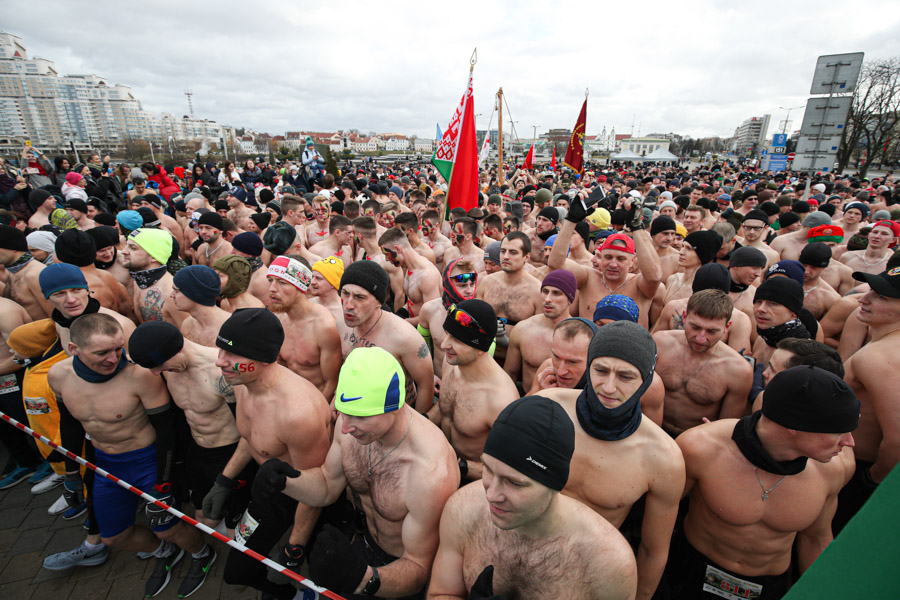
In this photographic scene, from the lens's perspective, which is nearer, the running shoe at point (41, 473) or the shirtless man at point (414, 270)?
the running shoe at point (41, 473)

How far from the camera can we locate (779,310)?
354cm

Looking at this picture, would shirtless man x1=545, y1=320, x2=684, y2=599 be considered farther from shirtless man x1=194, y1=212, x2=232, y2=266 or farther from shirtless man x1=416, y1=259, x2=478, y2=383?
shirtless man x1=194, y1=212, x2=232, y2=266

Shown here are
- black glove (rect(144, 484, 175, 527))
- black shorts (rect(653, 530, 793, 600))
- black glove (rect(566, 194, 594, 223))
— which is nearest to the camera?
black shorts (rect(653, 530, 793, 600))

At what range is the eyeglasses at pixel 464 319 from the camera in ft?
9.48

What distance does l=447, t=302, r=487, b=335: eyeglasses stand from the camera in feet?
9.48

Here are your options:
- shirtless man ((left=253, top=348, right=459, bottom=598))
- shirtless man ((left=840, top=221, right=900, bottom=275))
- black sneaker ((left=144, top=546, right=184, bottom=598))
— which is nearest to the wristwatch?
shirtless man ((left=253, top=348, right=459, bottom=598))

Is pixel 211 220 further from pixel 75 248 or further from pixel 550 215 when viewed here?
pixel 550 215

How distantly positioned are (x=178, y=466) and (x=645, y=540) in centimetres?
408

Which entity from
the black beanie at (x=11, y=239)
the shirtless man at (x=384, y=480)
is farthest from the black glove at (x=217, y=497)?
the black beanie at (x=11, y=239)

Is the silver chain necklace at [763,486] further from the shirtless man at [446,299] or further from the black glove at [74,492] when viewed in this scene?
the black glove at [74,492]

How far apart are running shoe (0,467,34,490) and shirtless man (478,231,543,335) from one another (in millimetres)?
5725

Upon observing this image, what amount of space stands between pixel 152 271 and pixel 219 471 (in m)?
2.79

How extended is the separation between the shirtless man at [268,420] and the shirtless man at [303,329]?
1091 mm

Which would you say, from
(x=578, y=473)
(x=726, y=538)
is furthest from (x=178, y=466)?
(x=726, y=538)
